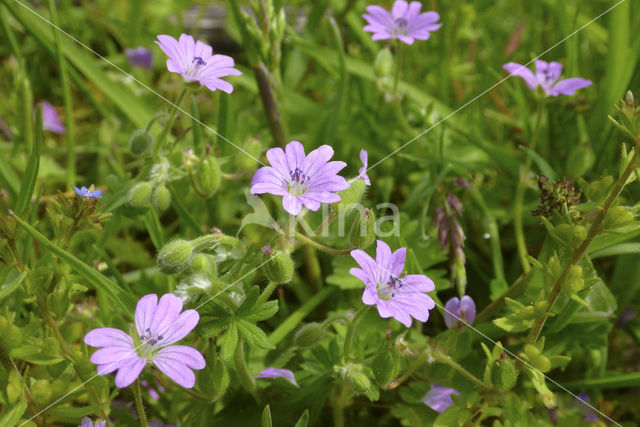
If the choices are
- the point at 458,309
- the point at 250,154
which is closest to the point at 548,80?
the point at 458,309

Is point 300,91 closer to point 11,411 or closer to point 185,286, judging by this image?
point 185,286

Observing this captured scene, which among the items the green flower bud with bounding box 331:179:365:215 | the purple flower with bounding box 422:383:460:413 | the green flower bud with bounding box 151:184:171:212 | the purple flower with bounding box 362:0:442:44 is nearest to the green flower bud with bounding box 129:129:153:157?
the green flower bud with bounding box 151:184:171:212

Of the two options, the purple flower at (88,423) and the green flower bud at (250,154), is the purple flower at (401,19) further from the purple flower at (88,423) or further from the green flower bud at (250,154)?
the purple flower at (88,423)

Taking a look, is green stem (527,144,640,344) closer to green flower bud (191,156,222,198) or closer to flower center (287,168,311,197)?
flower center (287,168,311,197)

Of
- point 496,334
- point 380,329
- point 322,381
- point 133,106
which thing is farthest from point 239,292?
point 133,106

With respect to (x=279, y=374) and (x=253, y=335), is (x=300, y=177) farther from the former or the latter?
(x=279, y=374)

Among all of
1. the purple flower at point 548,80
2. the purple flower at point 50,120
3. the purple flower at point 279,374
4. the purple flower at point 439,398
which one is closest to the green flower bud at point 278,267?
the purple flower at point 279,374
